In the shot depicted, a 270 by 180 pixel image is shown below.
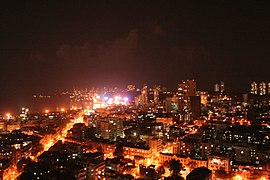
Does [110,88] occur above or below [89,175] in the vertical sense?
above

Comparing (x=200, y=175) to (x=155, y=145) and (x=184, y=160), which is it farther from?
(x=155, y=145)

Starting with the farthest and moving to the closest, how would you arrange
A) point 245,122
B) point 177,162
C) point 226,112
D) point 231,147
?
point 226,112 → point 245,122 → point 231,147 → point 177,162

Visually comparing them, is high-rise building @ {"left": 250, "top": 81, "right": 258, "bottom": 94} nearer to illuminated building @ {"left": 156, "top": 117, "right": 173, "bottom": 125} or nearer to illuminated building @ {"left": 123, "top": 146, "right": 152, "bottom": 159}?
→ illuminated building @ {"left": 156, "top": 117, "right": 173, "bottom": 125}

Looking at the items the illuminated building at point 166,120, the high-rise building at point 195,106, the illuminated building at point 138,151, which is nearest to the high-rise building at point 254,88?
the high-rise building at point 195,106

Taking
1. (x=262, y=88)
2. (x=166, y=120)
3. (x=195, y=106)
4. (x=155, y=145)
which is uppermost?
(x=262, y=88)

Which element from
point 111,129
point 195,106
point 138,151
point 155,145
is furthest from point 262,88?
point 138,151

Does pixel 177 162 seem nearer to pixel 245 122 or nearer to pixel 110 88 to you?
pixel 245 122

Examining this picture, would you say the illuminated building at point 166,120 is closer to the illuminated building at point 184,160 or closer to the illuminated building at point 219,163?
the illuminated building at point 184,160

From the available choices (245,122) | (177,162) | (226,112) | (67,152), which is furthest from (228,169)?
(226,112)

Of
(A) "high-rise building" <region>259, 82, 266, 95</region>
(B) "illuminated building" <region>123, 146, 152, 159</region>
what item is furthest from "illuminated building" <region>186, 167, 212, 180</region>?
(A) "high-rise building" <region>259, 82, 266, 95</region>

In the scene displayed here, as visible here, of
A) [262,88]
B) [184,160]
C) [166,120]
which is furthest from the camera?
[262,88]

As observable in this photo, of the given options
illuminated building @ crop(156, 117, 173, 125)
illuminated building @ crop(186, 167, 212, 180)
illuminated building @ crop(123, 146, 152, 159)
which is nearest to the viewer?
illuminated building @ crop(186, 167, 212, 180)
